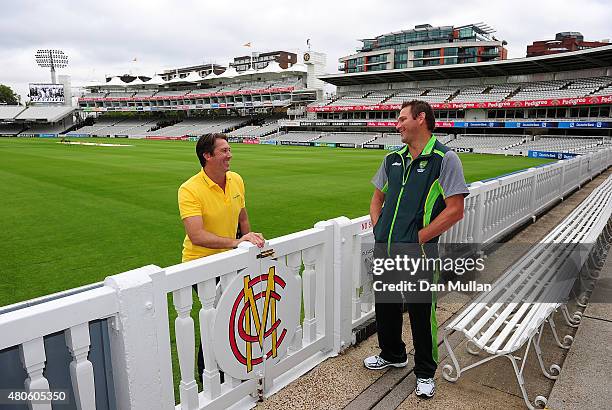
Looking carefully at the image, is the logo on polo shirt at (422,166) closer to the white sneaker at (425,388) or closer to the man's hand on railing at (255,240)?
the man's hand on railing at (255,240)

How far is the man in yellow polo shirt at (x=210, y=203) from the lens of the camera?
2893 mm

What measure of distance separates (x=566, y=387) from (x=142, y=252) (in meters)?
5.91

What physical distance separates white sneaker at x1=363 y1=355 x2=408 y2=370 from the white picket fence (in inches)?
12.7

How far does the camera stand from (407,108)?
282cm

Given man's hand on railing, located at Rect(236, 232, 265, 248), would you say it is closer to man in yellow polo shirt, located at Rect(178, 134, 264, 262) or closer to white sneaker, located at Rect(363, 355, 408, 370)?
man in yellow polo shirt, located at Rect(178, 134, 264, 262)

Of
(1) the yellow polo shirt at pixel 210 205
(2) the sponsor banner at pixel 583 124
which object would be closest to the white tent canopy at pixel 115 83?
(2) the sponsor banner at pixel 583 124

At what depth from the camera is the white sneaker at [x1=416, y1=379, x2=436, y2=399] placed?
2.82 meters

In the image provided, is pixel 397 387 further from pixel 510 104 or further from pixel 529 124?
pixel 510 104

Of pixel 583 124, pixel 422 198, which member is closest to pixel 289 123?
pixel 583 124

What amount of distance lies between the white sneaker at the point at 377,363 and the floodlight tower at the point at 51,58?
11226cm

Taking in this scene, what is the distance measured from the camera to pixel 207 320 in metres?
2.39

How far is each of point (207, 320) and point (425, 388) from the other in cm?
154

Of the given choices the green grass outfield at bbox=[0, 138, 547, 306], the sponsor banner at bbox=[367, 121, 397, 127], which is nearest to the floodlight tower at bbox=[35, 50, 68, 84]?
the sponsor banner at bbox=[367, 121, 397, 127]

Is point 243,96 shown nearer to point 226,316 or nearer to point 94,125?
point 94,125
